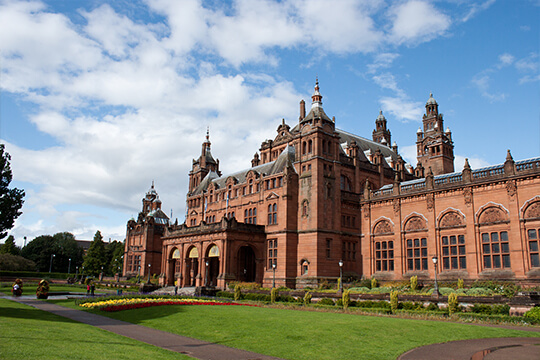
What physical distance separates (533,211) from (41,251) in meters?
128

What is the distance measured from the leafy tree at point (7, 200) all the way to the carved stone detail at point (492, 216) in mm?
58600

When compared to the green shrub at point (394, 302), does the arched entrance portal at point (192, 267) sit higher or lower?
higher

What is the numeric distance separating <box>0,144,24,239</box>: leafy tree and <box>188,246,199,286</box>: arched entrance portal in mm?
24916

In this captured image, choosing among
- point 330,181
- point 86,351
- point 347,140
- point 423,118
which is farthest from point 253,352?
point 423,118

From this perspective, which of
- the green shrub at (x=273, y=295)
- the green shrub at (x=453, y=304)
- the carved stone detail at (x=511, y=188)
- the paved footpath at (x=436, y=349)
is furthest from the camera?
the carved stone detail at (x=511, y=188)

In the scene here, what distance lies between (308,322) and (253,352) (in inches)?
282

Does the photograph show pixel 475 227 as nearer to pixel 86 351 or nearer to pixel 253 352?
pixel 253 352

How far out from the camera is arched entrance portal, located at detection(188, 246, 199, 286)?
6138 centimetres

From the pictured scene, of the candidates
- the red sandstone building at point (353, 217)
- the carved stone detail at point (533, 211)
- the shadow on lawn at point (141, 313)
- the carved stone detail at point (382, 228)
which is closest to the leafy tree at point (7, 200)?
the red sandstone building at point (353, 217)

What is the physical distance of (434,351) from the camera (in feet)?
49.7

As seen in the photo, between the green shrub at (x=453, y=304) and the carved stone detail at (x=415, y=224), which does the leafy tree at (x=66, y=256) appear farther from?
the green shrub at (x=453, y=304)

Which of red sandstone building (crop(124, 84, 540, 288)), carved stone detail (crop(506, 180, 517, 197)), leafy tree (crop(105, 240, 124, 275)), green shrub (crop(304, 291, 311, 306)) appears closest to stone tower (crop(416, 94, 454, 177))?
red sandstone building (crop(124, 84, 540, 288))

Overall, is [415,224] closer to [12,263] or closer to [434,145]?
[434,145]

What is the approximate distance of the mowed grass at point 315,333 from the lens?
50.9 ft
